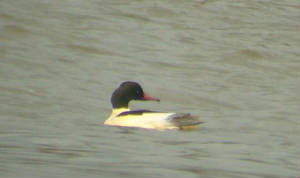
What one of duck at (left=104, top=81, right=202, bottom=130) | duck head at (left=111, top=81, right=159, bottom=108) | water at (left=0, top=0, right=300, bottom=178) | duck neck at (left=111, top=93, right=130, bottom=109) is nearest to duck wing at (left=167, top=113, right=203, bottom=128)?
duck at (left=104, top=81, right=202, bottom=130)

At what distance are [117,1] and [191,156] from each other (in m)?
13.4

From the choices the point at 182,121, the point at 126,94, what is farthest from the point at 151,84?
the point at 182,121

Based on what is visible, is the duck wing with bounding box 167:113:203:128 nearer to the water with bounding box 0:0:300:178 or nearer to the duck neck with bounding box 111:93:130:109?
the water with bounding box 0:0:300:178

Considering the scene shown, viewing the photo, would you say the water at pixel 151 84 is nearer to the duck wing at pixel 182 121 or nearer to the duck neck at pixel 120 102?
the duck wing at pixel 182 121

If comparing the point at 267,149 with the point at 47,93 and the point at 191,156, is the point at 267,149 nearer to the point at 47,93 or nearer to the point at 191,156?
the point at 191,156

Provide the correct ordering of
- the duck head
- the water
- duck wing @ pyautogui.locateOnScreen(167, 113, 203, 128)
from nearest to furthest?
the water
duck wing @ pyautogui.locateOnScreen(167, 113, 203, 128)
the duck head

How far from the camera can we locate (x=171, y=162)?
9930 millimetres

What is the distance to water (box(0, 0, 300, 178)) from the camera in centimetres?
1001

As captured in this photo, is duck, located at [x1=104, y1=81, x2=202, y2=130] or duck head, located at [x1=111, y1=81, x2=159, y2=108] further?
duck head, located at [x1=111, y1=81, x2=159, y2=108]

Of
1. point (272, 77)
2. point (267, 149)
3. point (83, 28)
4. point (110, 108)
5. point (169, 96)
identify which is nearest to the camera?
point (267, 149)

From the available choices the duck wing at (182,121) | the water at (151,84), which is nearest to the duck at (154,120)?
the duck wing at (182,121)

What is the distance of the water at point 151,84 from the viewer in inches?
394

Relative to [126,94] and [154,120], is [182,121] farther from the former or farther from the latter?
[126,94]

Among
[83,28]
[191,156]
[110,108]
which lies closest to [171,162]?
[191,156]
